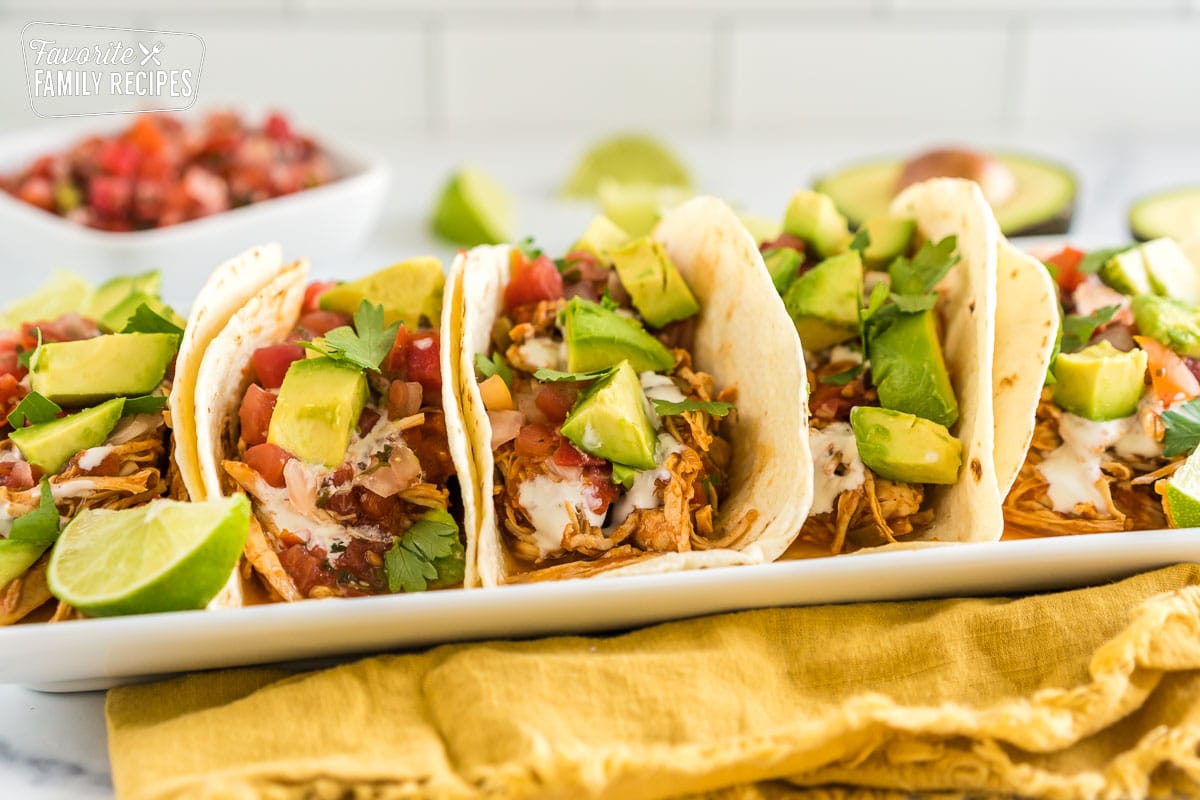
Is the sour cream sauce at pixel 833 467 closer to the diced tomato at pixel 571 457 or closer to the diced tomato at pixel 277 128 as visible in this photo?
the diced tomato at pixel 571 457

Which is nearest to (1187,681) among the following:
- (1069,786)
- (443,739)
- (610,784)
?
(1069,786)

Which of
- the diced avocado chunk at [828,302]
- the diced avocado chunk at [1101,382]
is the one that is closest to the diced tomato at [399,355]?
the diced avocado chunk at [828,302]

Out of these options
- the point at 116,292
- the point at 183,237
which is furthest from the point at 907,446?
the point at 183,237

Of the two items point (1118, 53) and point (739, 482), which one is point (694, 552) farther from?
point (1118, 53)

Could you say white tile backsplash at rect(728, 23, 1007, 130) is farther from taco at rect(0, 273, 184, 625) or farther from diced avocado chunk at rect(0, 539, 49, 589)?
diced avocado chunk at rect(0, 539, 49, 589)

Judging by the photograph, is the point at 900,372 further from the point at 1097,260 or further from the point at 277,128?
the point at 277,128

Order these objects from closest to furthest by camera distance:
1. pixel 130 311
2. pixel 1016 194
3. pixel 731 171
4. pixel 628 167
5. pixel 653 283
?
pixel 653 283
pixel 130 311
pixel 1016 194
pixel 628 167
pixel 731 171

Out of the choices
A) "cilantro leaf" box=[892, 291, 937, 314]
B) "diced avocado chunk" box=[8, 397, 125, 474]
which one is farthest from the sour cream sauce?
"diced avocado chunk" box=[8, 397, 125, 474]
